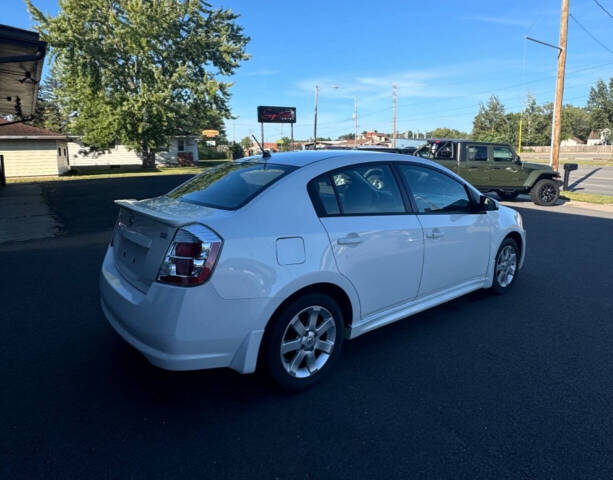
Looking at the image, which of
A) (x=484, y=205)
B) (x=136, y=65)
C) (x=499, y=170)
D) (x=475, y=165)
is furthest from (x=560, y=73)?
(x=136, y=65)

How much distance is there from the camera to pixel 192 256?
2.58 meters

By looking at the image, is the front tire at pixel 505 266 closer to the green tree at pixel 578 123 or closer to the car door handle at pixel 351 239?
the car door handle at pixel 351 239

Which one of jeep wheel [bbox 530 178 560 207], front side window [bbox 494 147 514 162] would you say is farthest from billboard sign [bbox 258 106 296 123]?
jeep wheel [bbox 530 178 560 207]

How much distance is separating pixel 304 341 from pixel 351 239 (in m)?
0.79

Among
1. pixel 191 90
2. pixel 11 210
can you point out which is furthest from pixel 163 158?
pixel 11 210

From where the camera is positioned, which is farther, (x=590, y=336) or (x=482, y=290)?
(x=482, y=290)

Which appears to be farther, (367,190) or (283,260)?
(367,190)

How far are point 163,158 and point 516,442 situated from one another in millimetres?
42749

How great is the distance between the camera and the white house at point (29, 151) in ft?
83.1

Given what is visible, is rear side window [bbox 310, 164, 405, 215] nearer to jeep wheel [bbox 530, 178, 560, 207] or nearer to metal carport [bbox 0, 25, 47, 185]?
metal carport [bbox 0, 25, 47, 185]

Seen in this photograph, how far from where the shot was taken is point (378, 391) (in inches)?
119

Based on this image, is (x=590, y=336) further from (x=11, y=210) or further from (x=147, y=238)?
(x=11, y=210)

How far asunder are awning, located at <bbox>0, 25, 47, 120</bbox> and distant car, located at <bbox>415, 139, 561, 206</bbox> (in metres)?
10.6

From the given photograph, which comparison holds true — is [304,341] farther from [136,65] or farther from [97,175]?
[136,65]
